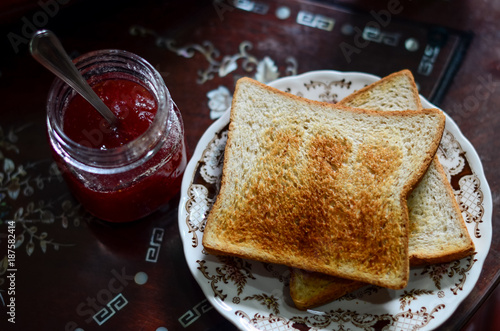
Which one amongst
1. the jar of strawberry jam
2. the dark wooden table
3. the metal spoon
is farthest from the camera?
the dark wooden table

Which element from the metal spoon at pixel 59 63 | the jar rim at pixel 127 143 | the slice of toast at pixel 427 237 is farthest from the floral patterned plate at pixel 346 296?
the metal spoon at pixel 59 63

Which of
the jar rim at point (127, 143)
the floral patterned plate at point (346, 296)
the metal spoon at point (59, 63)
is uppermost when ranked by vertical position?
the metal spoon at point (59, 63)

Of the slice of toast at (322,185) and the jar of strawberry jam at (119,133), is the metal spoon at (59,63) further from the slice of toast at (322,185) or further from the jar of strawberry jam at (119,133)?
the slice of toast at (322,185)

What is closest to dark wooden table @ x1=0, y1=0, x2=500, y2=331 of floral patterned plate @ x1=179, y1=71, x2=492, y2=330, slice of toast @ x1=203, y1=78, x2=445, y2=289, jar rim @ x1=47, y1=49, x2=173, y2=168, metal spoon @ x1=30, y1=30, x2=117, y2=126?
floral patterned plate @ x1=179, y1=71, x2=492, y2=330

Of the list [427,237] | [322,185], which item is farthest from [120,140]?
[427,237]

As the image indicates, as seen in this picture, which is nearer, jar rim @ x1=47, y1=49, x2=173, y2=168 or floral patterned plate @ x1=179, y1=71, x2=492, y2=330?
jar rim @ x1=47, y1=49, x2=173, y2=168

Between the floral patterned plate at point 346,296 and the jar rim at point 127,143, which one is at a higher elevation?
the jar rim at point 127,143

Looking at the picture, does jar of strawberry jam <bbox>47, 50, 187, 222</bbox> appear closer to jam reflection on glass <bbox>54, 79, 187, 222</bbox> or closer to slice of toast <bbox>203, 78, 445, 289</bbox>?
jam reflection on glass <bbox>54, 79, 187, 222</bbox>
